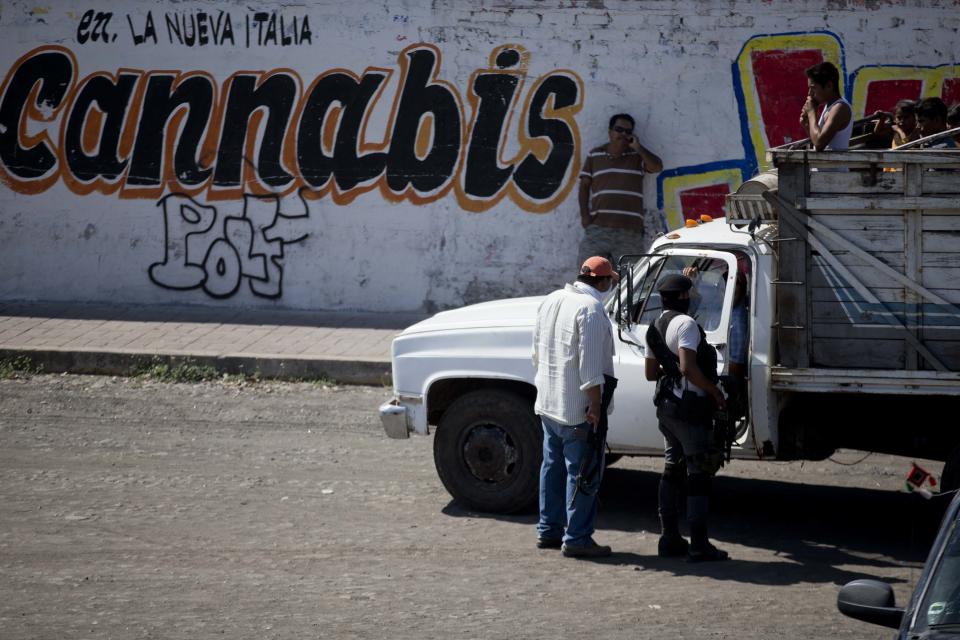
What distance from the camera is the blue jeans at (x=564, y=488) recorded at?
7.14 meters

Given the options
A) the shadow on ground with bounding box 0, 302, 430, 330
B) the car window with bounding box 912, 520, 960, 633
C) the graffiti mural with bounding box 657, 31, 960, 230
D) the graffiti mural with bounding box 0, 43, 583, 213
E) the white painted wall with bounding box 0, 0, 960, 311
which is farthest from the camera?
the graffiti mural with bounding box 0, 43, 583, 213

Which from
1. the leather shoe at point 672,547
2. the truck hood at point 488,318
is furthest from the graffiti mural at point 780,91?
the leather shoe at point 672,547

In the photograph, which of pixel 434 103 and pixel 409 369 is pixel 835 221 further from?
pixel 434 103

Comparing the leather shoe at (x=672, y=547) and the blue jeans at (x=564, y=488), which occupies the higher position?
the blue jeans at (x=564, y=488)

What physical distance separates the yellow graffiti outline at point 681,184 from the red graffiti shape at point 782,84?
0.55m

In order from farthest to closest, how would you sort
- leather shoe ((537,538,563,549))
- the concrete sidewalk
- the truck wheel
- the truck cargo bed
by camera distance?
the concrete sidewalk, the truck wheel, leather shoe ((537,538,563,549)), the truck cargo bed

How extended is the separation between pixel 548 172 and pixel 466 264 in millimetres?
1368

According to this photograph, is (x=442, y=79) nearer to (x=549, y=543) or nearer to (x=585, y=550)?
(x=549, y=543)

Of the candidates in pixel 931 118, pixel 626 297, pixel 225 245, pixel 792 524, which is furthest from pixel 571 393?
pixel 225 245

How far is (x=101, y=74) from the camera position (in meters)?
15.4

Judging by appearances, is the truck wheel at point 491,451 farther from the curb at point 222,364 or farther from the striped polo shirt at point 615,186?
the striped polo shirt at point 615,186

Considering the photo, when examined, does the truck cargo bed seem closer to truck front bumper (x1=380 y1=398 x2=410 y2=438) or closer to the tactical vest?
the tactical vest

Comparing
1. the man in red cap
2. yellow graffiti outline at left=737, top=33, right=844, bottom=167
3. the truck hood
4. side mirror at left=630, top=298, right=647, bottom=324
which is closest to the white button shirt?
the man in red cap

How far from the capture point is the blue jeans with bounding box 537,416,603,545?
7.14 meters
